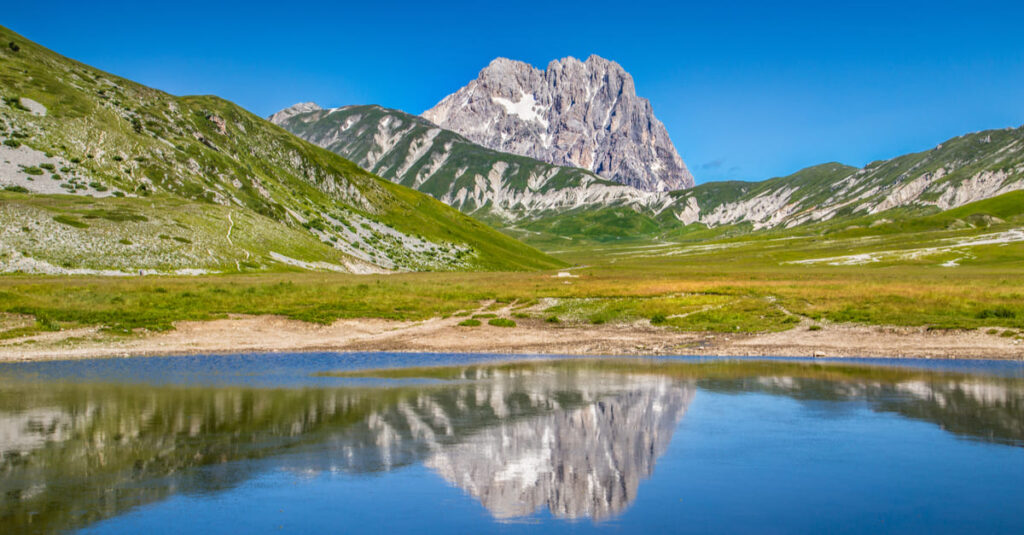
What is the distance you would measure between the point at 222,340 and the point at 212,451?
85.8 ft

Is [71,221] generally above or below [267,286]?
above

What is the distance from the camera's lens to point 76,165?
383 ft

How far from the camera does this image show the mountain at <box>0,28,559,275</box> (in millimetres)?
87812

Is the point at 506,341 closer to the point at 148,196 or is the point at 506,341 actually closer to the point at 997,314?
the point at 997,314

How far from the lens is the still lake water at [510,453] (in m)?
13.8

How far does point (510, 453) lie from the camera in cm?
1845

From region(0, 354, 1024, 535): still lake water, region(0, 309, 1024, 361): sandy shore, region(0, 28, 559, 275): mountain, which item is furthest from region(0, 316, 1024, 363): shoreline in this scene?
region(0, 28, 559, 275): mountain

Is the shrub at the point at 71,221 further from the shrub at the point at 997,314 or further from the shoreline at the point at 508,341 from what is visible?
the shrub at the point at 997,314

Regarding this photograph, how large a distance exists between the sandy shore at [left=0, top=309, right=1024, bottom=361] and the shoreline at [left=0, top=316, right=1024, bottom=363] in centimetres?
6

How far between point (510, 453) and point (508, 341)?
26798 mm

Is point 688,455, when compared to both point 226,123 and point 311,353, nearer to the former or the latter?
point 311,353

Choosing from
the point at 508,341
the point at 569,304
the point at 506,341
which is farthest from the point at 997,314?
the point at 506,341

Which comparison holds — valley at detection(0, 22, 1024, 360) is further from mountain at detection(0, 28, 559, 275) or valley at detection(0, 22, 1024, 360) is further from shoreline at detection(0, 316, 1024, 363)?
mountain at detection(0, 28, 559, 275)

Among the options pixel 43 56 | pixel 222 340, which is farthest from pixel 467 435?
pixel 43 56
